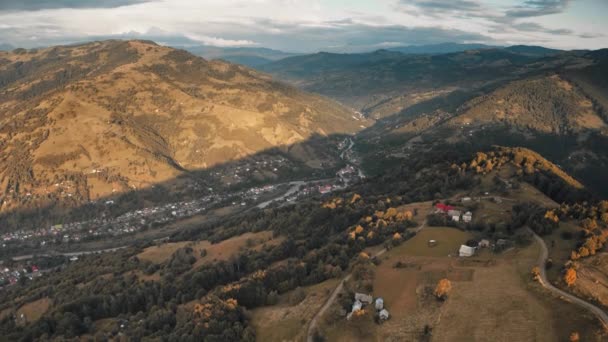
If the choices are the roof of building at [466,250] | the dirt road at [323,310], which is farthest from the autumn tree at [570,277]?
the dirt road at [323,310]

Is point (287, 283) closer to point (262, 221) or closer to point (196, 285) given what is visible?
point (196, 285)

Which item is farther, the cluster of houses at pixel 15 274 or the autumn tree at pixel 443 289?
the cluster of houses at pixel 15 274

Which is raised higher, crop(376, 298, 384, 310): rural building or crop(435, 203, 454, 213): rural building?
crop(435, 203, 454, 213): rural building

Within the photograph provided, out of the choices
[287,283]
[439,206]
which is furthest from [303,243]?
[439,206]

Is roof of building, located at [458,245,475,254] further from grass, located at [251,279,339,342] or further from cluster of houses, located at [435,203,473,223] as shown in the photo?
grass, located at [251,279,339,342]

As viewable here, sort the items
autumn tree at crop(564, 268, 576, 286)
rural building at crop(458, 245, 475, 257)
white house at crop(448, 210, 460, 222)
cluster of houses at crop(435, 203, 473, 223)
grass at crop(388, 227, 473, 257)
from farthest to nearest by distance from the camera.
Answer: white house at crop(448, 210, 460, 222) < cluster of houses at crop(435, 203, 473, 223) < grass at crop(388, 227, 473, 257) < rural building at crop(458, 245, 475, 257) < autumn tree at crop(564, 268, 576, 286)

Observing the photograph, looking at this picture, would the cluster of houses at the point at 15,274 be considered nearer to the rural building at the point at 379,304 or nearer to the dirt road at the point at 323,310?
the dirt road at the point at 323,310

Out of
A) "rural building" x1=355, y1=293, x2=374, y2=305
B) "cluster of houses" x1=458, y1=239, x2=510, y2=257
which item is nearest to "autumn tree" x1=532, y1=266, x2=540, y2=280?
"cluster of houses" x1=458, y1=239, x2=510, y2=257

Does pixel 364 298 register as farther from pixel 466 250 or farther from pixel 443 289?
pixel 466 250
